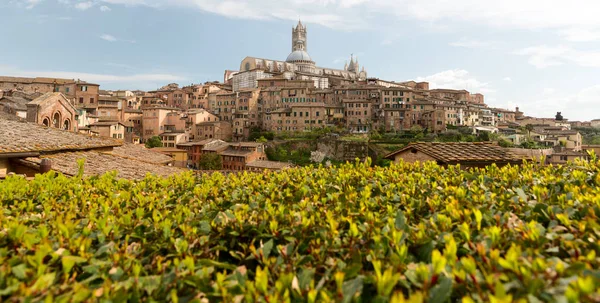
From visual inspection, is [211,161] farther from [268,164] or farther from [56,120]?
[56,120]

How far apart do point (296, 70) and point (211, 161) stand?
203 ft

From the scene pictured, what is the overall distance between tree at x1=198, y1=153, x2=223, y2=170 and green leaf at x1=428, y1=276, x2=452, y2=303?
206 ft

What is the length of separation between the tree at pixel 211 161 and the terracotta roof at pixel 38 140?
47496 mm

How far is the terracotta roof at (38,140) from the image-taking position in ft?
35.0

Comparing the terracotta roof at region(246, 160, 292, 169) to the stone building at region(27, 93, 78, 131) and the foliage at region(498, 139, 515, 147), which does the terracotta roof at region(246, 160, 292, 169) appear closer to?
the stone building at region(27, 93, 78, 131)

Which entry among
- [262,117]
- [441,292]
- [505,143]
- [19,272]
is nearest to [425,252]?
[441,292]

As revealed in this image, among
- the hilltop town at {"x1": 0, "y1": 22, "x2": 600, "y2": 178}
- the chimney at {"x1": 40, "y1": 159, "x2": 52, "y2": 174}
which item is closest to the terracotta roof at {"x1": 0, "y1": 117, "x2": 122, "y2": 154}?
the chimney at {"x1": 40, "y1": 159, "x2": 52, "y2": 174}

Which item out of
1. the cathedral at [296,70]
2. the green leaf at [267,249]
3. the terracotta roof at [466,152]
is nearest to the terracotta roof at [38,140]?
the green leaf at [267,249]

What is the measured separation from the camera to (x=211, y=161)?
63750 mm

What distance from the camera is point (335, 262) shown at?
287 centimetres

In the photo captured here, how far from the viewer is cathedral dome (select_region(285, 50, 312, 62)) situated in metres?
124

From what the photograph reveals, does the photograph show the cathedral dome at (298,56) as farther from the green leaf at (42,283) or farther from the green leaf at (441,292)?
the green leaf at (441,292)

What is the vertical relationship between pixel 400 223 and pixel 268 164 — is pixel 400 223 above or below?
above

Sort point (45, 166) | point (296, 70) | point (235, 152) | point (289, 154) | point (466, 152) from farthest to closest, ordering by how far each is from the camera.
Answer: point (296, 70)
point (289, 154)
point (235, 152)
point (466, 152)
point (45, 166)
